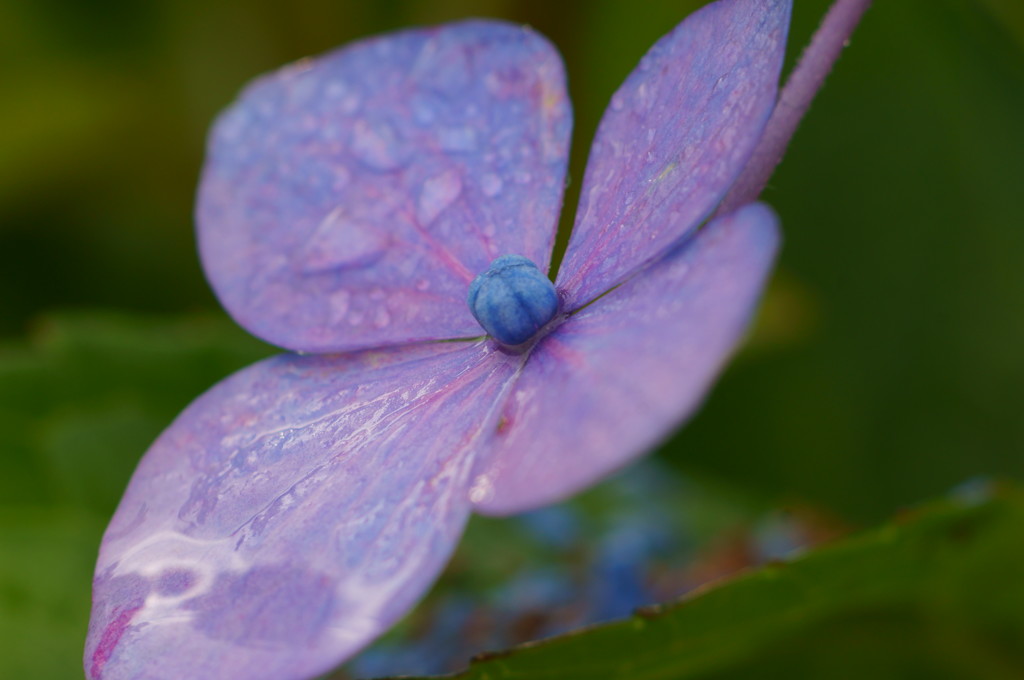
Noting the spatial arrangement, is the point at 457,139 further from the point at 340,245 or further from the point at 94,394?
the point at 94,394

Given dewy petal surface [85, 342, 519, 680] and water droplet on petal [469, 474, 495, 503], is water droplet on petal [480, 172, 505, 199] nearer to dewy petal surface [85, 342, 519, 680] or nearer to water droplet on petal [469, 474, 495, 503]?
dewy petal surface [85, 342, 519, 680]

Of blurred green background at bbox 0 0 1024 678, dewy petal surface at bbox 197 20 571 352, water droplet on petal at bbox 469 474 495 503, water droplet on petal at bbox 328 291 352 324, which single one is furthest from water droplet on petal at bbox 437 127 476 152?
blurred green background at bbox 0 0 1024 678

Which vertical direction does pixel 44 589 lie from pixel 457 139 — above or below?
below

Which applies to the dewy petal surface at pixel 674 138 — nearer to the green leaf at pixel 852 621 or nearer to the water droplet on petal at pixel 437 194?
the water droplet on petal at pixel 437 194

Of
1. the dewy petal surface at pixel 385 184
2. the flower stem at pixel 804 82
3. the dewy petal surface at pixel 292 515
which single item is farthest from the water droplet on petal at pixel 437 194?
the flower stem at pixel 804 82

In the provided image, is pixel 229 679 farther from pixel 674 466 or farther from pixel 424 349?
pixel 674 466

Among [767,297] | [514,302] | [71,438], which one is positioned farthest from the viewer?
[767,297]

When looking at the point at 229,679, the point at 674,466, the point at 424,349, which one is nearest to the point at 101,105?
the point at 674,466

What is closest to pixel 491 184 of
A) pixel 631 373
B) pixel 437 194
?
pixel 437 194
